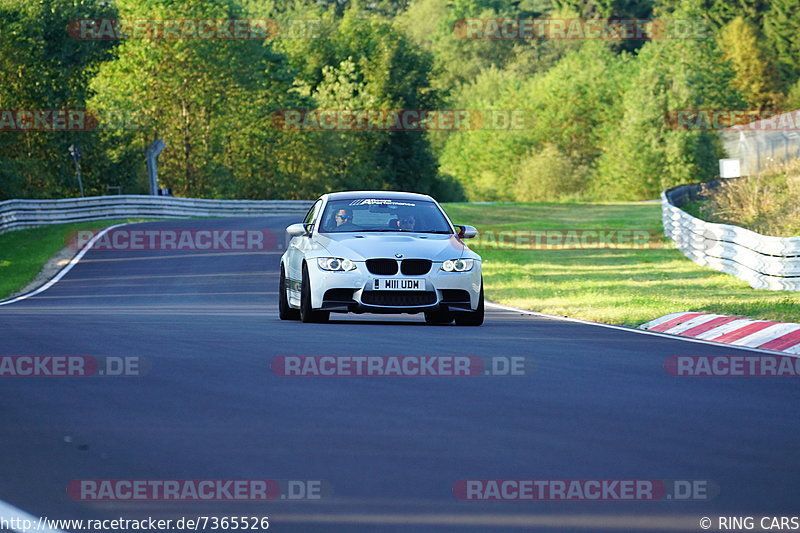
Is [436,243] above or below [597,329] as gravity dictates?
above

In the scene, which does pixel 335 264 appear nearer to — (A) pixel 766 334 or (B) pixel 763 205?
(A) pixel 766 334

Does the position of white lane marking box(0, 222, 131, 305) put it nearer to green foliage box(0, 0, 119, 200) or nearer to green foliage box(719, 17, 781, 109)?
green foliage box(0, 0, 119, 200)

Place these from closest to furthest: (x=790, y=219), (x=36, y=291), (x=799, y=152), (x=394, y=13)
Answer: (x=36, y=291), (x=790, y=219), (x=799, y=152), (x=394, y=13)

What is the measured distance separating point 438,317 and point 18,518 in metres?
10.1

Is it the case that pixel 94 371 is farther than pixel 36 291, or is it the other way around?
pixel 36 291

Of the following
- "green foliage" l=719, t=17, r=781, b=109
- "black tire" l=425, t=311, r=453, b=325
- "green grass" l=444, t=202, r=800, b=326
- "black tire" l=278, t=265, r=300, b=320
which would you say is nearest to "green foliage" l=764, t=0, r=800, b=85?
"green foliage" l=719, t=17, r=781, b=109

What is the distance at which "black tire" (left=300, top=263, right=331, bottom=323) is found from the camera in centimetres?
1495

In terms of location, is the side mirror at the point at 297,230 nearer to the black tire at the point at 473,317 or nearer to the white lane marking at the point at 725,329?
the black tire at the point at 473,317

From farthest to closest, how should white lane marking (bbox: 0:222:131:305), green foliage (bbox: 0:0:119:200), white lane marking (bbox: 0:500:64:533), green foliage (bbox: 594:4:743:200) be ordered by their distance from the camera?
1. green foliage (bbox: 594:4:743:200)
2. green foliage (bbox: 0:0:119:200)
3. white lane marking (bbox: 0:222:131:305)
4. white lane marking (bbox: 0:500:64:533)

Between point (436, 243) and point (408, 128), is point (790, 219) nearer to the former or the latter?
point (436, 243)

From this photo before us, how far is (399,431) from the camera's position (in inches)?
297

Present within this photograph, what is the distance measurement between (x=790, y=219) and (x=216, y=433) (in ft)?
80.6

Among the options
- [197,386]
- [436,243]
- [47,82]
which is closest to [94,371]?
[197,386]

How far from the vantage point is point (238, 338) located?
1305 centimetres
